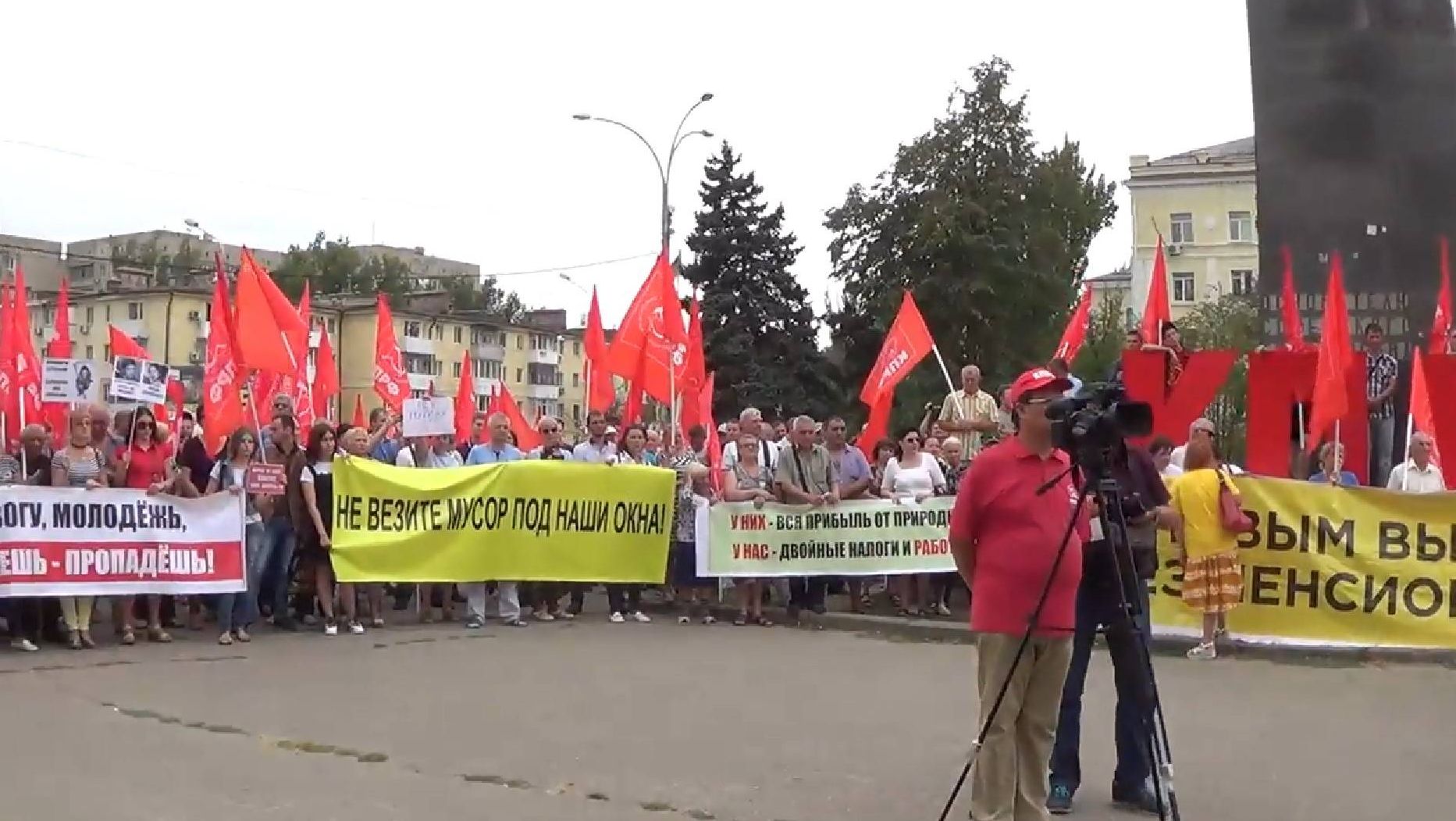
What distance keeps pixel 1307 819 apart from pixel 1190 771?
1.07 meters

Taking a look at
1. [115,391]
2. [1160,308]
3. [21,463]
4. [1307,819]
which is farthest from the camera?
[1160,308]

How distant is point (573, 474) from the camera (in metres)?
16.3

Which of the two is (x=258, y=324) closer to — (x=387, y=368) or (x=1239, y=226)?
(x=387, y=368)

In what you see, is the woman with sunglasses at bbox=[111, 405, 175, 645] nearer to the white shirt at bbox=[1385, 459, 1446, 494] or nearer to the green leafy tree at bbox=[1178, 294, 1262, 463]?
the white shirt at bbox=[1385, 459, 1446, 494]

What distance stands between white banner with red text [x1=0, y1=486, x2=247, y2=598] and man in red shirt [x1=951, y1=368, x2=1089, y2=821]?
9207mm

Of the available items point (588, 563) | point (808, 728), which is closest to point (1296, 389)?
point (588, 563)

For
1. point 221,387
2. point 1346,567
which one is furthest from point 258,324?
point 1346,567

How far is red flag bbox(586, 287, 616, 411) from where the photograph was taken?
23516 millimetres

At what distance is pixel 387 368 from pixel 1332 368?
13.3m

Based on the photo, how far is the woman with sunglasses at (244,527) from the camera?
560 inches

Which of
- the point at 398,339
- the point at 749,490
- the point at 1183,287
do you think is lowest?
the point at 749,490

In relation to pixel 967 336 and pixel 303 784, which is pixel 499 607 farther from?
pixel 967 336

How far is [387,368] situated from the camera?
2309 centimetres

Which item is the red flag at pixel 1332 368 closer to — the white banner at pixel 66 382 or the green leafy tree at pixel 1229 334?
the white banner at pixel 66 382
